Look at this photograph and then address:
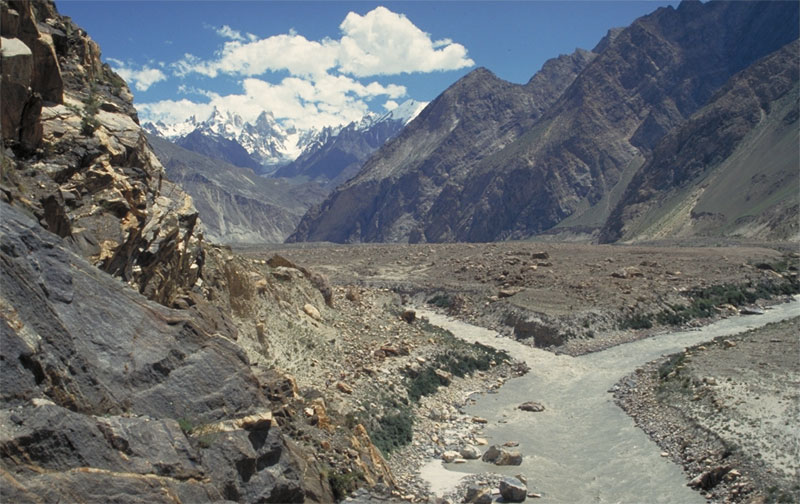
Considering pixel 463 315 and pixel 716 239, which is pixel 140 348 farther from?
pixel 716 239

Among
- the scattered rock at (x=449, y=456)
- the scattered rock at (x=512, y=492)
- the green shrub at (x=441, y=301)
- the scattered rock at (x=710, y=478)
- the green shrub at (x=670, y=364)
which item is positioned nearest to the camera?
the scattered rock at (x=512, y=492)

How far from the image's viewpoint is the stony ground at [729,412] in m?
17.1

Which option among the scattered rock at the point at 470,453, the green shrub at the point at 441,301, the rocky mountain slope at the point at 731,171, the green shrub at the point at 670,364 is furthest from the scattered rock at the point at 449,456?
the rocky mountain slope at the point at 731,171

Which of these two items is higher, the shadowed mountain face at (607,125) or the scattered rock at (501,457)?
the shadowed mountain face at (607,125)

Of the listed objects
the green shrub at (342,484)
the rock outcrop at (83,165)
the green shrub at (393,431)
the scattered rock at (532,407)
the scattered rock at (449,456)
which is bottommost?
the scattered rock at (532,407)

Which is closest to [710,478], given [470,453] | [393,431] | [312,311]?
→ [470,453]

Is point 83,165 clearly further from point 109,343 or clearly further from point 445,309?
point 445,309

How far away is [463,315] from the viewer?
4438 cm

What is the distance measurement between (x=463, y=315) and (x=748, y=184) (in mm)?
71110

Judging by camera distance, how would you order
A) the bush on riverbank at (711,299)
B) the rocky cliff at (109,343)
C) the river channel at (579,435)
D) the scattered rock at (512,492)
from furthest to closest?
the bush on riverbank at (711,299), the river channel at (579,435), the scattered rock at (512,492), the rocky cliff at (109,343)

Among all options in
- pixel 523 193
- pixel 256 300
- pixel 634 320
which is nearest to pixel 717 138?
pixel 523 193

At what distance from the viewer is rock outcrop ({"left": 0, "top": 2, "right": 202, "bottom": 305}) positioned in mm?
12617

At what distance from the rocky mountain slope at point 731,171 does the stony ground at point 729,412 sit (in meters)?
55.9

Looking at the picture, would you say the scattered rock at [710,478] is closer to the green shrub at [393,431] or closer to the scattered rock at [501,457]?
the scattered rock at [501,457]
